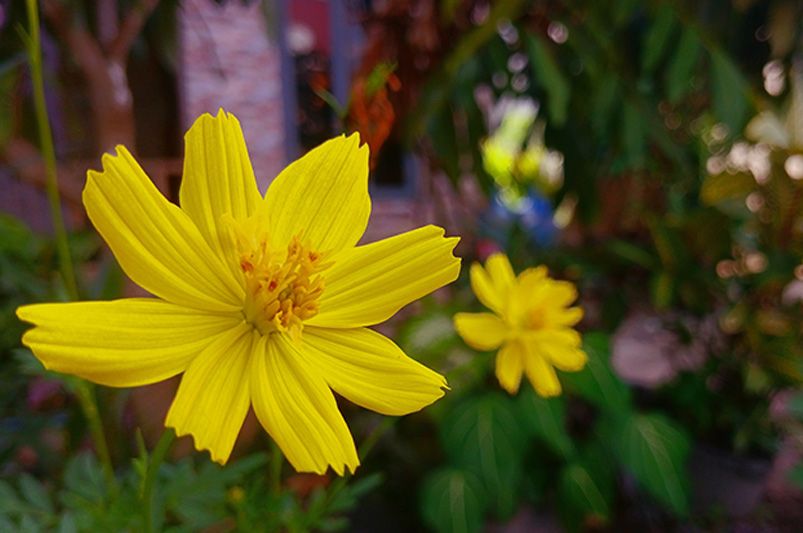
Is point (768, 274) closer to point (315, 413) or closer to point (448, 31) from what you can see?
point (448, 31)

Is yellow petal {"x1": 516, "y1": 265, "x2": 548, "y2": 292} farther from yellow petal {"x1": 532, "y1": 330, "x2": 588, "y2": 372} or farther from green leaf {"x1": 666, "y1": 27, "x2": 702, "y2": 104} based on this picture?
green leaf {"x1": 666, "y1": 27, "x2": 702, "y2": 104}

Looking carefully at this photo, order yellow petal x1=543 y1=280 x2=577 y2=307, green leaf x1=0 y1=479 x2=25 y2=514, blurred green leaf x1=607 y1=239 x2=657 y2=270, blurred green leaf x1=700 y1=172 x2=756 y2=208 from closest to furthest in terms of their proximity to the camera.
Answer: green leaf x1=0 y1=479 x2=25 y2=514, yellow petal x1=543 y1=280 x2=577 y2=307, blurred green leaf x1=700 y1=172 x2=756 y2=208, blurred green leaf x1=607 y1=239 x2=657 y2=270

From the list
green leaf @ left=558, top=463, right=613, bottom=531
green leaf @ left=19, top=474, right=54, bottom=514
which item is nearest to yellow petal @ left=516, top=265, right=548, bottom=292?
green leaf @ left=19, top=474, right=54, bottom=514

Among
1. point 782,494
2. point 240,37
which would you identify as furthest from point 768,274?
point 240,37

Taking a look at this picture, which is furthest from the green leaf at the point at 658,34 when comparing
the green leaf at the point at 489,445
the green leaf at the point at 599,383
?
the green leaf at the point at 489,445

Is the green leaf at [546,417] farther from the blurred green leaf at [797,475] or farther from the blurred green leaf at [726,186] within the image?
the blurred green leaf at [726,186]

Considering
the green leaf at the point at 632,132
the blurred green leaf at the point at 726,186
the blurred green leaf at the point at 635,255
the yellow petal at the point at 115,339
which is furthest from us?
the blurred green leaf at the point at 635,255

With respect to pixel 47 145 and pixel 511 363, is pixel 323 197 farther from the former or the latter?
pixel 511 363
